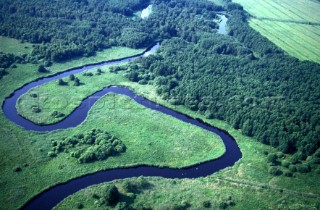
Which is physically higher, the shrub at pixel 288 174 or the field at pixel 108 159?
the shrub at pixel 288 174

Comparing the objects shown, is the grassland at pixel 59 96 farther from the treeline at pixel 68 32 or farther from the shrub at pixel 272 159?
the shrub at pixel 272 159

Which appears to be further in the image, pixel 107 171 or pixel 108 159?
pixel 108 159

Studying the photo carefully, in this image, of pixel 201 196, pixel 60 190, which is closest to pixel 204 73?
pixel 201 196

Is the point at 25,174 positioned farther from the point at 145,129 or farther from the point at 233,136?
the point at 233,136

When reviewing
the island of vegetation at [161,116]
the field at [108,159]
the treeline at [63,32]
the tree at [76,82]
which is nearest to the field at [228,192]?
the island of vegetation at [161,116]

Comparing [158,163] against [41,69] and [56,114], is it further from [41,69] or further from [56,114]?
[41,69]

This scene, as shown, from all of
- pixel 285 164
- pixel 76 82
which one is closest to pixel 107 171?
pixel 76 82
